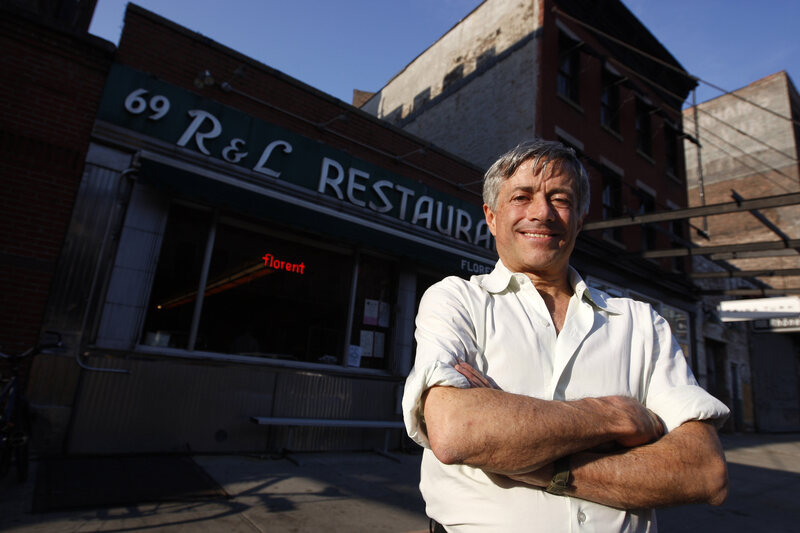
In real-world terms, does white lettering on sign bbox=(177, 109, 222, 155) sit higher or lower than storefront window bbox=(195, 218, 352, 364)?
higher

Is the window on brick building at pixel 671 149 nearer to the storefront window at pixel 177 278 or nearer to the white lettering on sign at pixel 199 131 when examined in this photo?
the white lettering on sign at pixel 199 131

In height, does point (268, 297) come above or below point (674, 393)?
above

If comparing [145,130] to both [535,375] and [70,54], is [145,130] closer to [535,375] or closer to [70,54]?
[70,54]

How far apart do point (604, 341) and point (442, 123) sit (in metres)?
13.6

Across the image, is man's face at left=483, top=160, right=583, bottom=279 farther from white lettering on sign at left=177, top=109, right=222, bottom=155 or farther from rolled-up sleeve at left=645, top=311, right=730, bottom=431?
white lettering on sign at left=177, top=109, right=222, bottom=155

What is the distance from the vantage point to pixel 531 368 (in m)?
1.45

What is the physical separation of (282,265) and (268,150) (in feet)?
6.01

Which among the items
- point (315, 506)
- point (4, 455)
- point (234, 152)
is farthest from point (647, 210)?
point (4, 455)

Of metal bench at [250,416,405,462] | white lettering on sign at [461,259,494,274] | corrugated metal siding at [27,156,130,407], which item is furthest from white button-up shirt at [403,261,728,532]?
white lettering on sign at [461,259,494,274]

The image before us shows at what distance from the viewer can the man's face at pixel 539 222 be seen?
1724 millimetres

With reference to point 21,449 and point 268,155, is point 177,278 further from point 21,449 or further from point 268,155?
point 21,449

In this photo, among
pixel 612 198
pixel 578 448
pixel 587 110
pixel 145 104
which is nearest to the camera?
pixel 578 448

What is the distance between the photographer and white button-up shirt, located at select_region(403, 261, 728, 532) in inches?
49.6

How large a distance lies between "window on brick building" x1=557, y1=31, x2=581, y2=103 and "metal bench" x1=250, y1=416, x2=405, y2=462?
33.2ft
